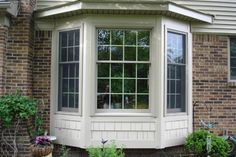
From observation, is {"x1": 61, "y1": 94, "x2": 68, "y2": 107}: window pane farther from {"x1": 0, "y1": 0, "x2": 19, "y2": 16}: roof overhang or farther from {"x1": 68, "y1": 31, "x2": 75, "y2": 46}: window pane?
{"x1": 0, "y1": 0, "x2": 19, "y2": 16}: roof overhang

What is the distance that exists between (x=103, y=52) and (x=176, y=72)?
→ 1.85 meters

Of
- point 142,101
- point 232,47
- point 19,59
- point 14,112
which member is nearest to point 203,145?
point 142,101

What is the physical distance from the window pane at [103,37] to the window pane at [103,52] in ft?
0.37

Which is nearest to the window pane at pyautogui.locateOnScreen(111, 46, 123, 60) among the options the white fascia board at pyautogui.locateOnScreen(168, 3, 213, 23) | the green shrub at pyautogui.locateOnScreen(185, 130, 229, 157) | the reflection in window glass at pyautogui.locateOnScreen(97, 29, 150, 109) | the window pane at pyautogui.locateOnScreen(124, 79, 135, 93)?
the reflection in window glass at pyautogui.locateOnScreen(97, 29, 150, 109)

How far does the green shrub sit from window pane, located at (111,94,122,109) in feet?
5.77

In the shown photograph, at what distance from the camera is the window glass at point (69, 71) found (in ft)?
28.3

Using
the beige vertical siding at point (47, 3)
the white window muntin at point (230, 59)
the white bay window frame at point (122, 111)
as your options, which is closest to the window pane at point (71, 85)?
the white bay window frame at point (122, 111)

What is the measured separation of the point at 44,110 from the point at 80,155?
1.38m

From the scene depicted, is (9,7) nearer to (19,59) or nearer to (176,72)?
(19,59)

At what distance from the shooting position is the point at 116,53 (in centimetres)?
852

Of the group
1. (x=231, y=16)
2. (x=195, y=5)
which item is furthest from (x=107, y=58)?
(x=231, y=16)

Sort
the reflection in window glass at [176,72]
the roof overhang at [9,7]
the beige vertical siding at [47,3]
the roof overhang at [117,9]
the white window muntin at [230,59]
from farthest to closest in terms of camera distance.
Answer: the white window muntin at [230,59] < the beige vertical siding at [47,3] < the reflection in window glass at [176,72] < the roof overhang at [117,9] < the roof overhang at [9,7]

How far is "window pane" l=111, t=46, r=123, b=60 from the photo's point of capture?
851cm

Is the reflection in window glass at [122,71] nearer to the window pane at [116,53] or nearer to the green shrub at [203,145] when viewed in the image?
the window pane at [116,53]
